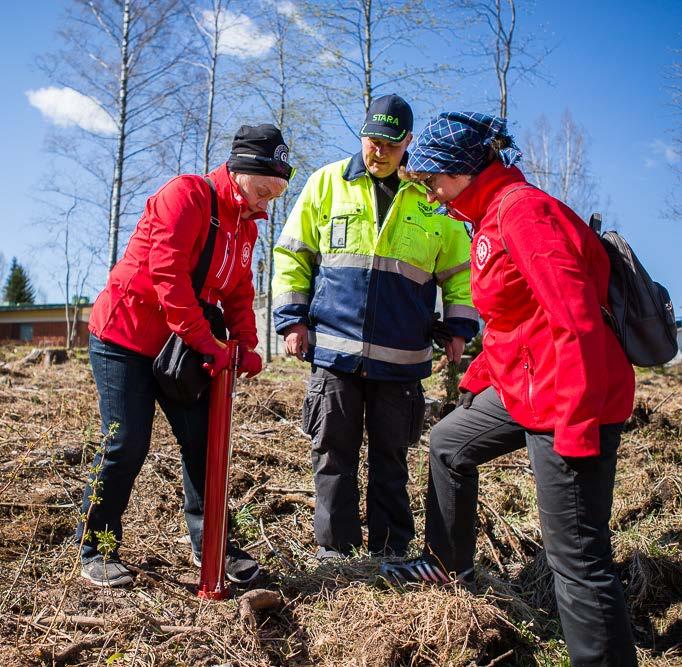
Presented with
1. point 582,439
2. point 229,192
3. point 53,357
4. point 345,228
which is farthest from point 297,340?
point 53,357

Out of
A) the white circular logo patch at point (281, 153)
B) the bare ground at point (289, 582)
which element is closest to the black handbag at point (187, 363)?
the white circular logo patch at point (281, 153)

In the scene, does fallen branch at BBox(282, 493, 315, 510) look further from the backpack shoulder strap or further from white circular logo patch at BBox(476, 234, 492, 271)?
the backpack shoulder strap

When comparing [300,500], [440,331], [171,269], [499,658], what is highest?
[171,269]

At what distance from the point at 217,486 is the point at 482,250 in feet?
5.08

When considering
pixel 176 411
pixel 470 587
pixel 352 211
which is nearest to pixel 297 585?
pixel 470 587

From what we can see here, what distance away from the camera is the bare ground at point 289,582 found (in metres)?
2.51

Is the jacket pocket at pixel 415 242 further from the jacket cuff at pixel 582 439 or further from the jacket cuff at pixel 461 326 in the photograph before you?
the jacket cuff at pixel 582 439

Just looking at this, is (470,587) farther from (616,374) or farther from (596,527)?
(616,374)

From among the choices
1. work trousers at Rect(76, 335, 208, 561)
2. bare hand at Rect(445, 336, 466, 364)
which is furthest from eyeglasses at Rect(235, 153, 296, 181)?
bare hand at Rect(445, 336, 466, 364)

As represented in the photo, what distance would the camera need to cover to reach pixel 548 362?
236cm

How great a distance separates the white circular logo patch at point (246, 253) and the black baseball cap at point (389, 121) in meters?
0.87

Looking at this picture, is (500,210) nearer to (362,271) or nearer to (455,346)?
(362,271)

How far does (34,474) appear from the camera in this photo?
14.1 ft

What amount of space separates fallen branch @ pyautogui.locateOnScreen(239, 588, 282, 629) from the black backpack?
A: 1698 millimetres
